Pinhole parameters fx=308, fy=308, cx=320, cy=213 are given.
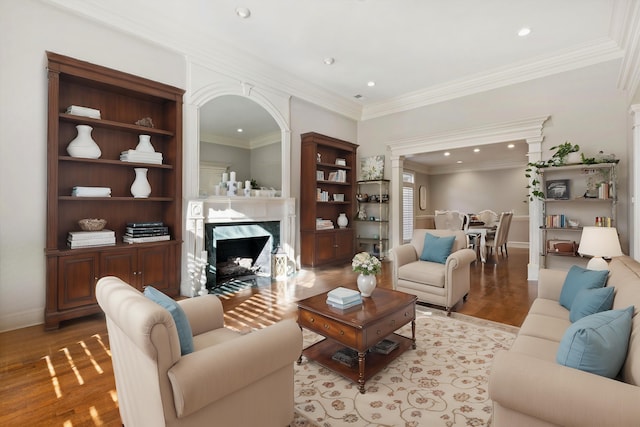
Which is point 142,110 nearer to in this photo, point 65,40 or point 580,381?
point 65,40

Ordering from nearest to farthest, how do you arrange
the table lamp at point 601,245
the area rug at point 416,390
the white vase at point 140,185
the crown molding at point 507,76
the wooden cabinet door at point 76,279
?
the area rug at point 416,390, the table lamp at point 601,245, the wooden cabinet door at point 76,279, the white vase at point 140,185, the crown molding at point 507,76

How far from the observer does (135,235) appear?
3453 millimetres

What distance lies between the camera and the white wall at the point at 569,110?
4145 millimetres

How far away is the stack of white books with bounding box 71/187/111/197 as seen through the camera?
313 centimetres

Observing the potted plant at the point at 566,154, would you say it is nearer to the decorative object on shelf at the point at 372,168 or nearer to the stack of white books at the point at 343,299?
the decorative object on shelf at the point at 372,168

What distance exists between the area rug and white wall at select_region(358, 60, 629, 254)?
11.1 feet

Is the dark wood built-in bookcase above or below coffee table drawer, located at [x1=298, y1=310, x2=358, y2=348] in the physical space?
above

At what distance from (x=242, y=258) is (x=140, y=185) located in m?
1.93

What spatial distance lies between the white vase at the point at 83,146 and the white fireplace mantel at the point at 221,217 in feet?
3.69

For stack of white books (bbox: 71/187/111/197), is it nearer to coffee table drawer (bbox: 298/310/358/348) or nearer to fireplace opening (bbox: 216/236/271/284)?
fireplace opening (bbox: 216/236/271/284)

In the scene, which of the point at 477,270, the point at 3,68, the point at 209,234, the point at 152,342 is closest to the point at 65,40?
the point at 3,68

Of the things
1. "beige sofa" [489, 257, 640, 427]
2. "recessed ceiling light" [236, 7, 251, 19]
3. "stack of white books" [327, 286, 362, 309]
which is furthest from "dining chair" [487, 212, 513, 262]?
"recessed ceiling light" [236, 7, 251, 19]

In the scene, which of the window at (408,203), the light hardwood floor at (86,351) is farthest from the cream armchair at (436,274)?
the window at (408,203)

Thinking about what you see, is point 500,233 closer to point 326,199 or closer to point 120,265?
point 326,199
